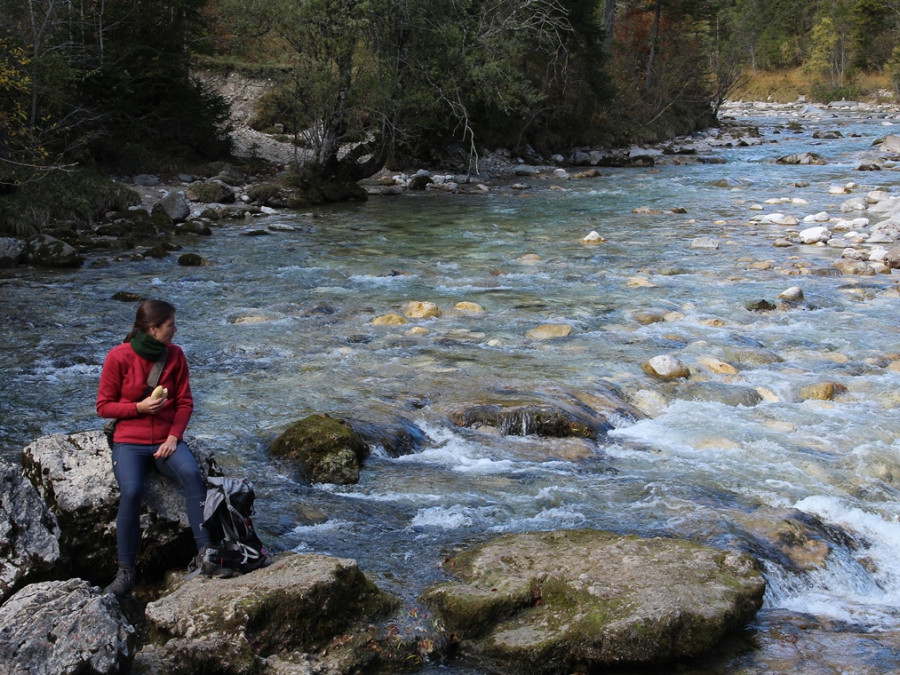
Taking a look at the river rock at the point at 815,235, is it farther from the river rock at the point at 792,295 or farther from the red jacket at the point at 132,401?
the red jacket at the point at 132,401

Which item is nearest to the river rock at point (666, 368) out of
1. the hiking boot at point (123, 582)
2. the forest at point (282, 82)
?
the hiking boot at point (123, 582)

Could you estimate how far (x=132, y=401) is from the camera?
4.50 meters

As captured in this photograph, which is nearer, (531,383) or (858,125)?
(531,383)

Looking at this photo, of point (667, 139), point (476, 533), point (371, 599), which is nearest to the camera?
point (371, 599)

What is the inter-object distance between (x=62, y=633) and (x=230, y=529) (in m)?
0.93

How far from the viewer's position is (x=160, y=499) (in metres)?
4.53

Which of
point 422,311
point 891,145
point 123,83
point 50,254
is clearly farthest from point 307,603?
point 891,145

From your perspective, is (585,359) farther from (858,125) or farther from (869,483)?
(858,125)

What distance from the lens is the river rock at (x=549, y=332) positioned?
9602mm

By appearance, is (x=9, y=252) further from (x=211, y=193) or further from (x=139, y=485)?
(x=139, y=485)

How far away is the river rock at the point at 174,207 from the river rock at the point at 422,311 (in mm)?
8298

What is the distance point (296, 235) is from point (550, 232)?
512cm

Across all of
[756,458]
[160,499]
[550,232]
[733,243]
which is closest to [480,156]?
[550,232]

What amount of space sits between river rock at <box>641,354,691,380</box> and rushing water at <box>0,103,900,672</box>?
0.14m
